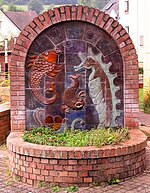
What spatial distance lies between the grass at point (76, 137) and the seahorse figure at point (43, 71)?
23.1 inches

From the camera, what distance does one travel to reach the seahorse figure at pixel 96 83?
7.13m

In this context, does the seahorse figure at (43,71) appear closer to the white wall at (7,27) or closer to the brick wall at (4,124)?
the brick wall at (4,124)

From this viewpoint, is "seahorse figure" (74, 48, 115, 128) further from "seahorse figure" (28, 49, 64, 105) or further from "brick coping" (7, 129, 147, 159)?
"brick coping" (7, 129, 147, 159)

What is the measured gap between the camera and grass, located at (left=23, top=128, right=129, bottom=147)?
602 cm

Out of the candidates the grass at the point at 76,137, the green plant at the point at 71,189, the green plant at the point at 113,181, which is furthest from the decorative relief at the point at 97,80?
the green plant at the point at 71,189

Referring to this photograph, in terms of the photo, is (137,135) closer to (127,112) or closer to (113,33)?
(127,112)

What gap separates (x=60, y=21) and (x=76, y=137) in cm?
207

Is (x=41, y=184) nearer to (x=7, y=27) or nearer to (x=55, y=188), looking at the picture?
(x=55, y=188)

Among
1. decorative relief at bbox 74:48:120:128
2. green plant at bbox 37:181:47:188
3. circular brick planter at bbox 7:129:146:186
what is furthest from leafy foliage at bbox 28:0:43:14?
green plant at bbox 37:181:47:188

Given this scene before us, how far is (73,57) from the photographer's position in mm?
7141

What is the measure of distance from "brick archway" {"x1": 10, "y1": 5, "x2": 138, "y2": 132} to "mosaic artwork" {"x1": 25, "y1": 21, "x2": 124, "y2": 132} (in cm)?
9

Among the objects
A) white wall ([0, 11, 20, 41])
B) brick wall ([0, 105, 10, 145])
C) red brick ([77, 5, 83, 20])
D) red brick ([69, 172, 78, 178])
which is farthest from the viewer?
white wall ([0, 11, 20, 41])

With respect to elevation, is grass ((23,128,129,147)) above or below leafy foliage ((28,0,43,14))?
below

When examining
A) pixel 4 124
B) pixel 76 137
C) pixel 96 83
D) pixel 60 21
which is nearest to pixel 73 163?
pixel 76 137
